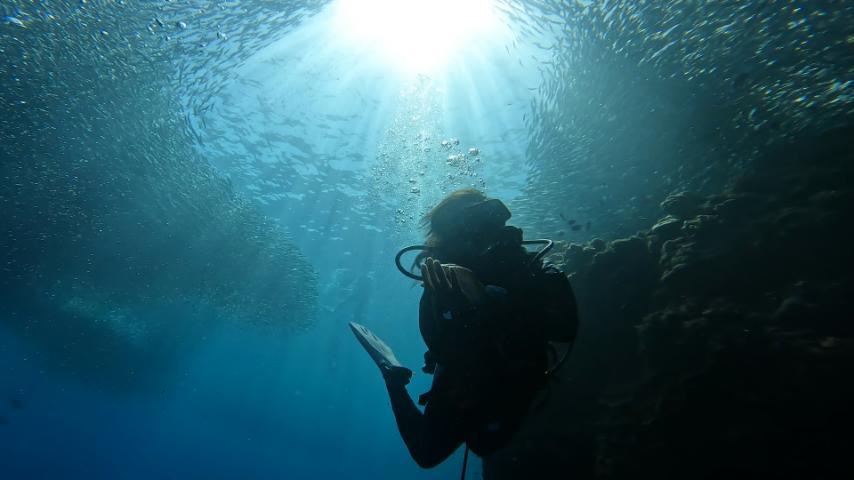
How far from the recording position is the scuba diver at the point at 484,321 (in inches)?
79.8

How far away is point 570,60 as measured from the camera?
1076 centimetres

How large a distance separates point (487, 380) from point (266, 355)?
5335cm

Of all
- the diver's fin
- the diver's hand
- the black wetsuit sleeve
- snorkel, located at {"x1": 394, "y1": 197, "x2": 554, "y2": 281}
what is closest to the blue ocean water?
snorkel, located at {"x1": 394, "y1": 197, "x2": 554, "y2": 281}

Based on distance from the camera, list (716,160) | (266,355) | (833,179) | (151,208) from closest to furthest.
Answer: (833,179) → (716,160) → (151,208) → (266,355)

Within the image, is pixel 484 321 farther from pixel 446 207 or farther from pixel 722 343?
pixel 722 343

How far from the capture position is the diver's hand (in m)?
1.96

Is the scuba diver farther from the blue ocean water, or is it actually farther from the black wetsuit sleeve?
the blue ocean water

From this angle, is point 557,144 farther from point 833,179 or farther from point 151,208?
point 151,208

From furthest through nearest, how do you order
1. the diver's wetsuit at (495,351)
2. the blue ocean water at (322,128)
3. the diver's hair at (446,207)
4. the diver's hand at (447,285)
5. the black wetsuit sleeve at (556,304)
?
the blue ocean water at (322,128)
the diver's hair at (446,207)
the black wetsuit sleeve at (556,304)
the diver's wetsuit at (495,351)
the diver's hand at (447,285)

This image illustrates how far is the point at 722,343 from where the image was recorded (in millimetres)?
4551

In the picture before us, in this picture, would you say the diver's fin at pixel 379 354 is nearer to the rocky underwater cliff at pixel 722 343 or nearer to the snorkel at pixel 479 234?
the snorkel at pixel 479 234

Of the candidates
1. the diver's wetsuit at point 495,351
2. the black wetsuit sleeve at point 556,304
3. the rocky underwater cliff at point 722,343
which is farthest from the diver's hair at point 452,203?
the rocky underwater cliff at point 722,343

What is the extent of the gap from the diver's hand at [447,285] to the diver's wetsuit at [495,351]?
70 mm

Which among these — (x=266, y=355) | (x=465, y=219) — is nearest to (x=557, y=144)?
(x=465, y=219)
